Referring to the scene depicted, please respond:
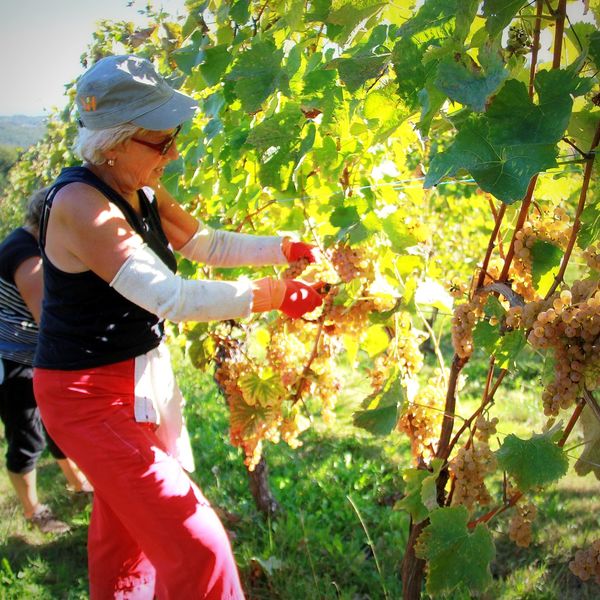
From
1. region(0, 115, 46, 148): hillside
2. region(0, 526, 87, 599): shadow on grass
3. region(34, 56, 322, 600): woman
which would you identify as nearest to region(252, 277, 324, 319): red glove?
region(34, 56, 322, 600): woman

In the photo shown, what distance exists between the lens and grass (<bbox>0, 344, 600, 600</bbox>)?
271 cm

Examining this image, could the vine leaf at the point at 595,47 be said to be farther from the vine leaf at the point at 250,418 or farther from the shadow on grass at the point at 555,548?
the shadow on grass at the point at 555,548

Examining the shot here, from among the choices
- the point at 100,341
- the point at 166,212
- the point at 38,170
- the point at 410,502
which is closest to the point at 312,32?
the point at 166,212

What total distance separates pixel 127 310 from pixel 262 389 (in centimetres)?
49

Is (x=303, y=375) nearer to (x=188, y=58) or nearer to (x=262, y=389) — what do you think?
(x=262, y=389)

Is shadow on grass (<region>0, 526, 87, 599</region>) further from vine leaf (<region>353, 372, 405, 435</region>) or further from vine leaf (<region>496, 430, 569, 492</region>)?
vine leaf (<region>496, 430, 569, 492</region>)

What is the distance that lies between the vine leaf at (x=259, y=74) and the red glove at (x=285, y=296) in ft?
1.91

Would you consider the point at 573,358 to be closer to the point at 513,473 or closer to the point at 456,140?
the point at 513,473

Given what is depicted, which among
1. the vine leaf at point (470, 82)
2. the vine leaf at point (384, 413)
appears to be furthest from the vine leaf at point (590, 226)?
the vine leaf at point (384, 413)

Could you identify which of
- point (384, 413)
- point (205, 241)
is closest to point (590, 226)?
point (384, 413)

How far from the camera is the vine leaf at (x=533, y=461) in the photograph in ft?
3.71

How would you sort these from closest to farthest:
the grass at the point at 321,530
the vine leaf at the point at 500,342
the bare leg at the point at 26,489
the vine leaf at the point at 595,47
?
the vine leaf at the point at 595,47 → the vine leaf at the point at 500,342 → the grass at the point at 321,530 → the bare leg at the point at 26,489

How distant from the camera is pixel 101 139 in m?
1.84

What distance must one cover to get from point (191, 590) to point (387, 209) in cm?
115
